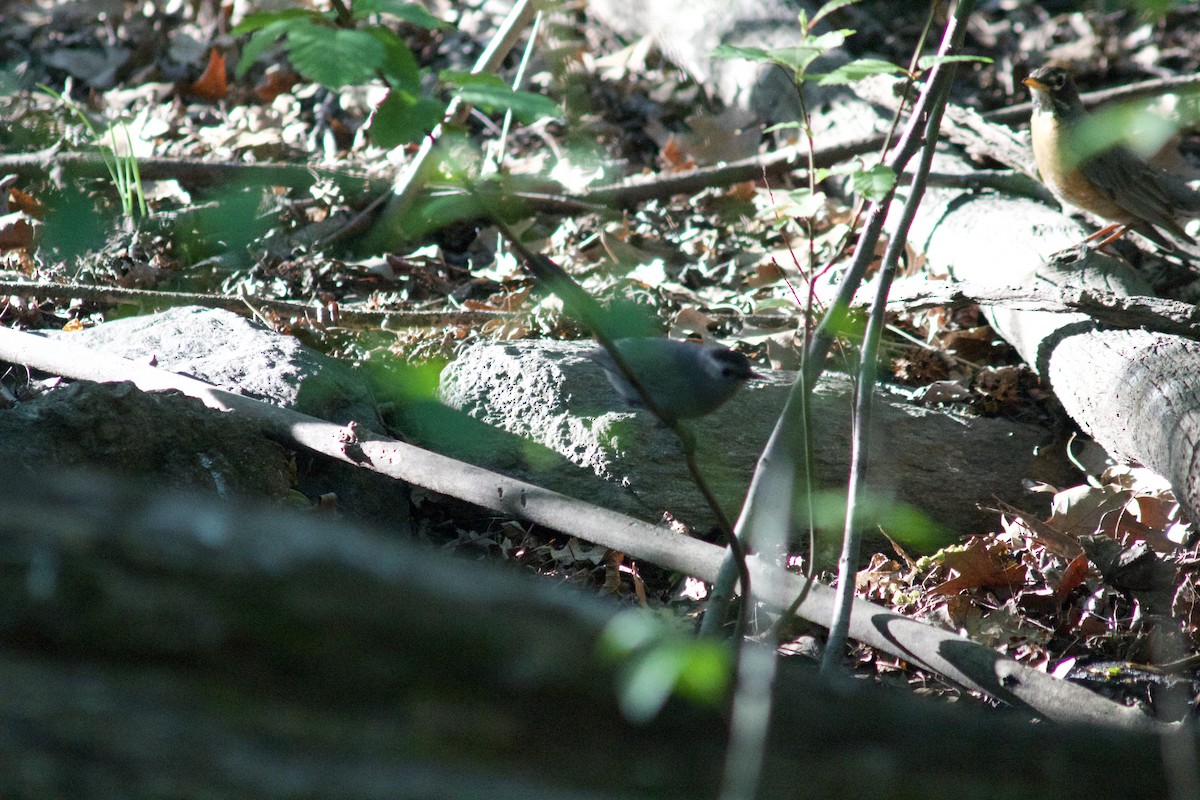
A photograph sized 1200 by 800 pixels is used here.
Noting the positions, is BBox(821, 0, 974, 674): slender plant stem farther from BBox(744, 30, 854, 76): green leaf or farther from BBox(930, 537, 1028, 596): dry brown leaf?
BBox(930, 537, 1028, 596): dry brown leaf

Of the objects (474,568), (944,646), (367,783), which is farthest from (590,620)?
(944,646)

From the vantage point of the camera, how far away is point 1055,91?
17.5 ft

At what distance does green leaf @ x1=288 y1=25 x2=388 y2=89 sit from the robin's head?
4876mm

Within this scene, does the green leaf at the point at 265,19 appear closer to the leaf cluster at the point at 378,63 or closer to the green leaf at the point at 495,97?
the leaf cluster at the point at 378,63

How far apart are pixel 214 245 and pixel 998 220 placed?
165 inches

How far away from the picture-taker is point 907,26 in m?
8.07

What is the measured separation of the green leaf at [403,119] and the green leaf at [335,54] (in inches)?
3.5

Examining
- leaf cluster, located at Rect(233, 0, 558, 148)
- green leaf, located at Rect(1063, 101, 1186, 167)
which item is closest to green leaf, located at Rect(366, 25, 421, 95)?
leaf cluster, located at Rect(233, 0, 558, 148)

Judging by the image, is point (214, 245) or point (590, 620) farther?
point (214, 245)

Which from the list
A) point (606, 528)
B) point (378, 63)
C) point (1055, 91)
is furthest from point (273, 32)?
point (1055, 91)

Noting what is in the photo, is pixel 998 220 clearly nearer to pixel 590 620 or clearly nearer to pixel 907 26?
pixel 907 26

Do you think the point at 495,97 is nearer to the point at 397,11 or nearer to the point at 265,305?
the point at 397,11

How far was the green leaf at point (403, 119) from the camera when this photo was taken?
4.79ft

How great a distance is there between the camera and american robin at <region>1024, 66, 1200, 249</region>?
470 centimetres
